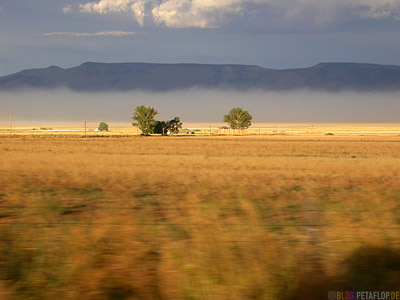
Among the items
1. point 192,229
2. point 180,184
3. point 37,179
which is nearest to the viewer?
point 192,229

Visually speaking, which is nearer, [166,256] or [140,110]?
[166,256]

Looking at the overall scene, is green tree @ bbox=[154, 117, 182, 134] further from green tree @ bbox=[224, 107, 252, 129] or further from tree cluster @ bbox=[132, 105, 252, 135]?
green tree @ bbox=[224, 107, 252, 129]

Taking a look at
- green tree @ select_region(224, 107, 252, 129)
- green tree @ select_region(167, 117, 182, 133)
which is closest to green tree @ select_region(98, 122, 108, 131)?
green tree @ select_region(224, 107, 252, 129)

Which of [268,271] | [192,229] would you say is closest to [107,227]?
[192,229]

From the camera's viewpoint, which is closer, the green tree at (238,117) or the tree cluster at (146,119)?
the tree cluster at (146,119)

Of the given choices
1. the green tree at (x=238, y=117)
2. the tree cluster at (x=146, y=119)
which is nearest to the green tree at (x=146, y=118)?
the tree cluster at (x=146, y=119)

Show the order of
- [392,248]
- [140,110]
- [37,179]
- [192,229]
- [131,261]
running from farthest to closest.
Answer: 1. [140,110]
2. [37,179]
3. [192,229]
4. [392,248]
5. [131,261]

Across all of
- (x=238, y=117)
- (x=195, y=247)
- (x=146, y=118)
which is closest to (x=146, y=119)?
(x=146, y=118)

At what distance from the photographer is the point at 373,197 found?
14.3 m

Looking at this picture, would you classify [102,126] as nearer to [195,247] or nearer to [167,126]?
[167,126]

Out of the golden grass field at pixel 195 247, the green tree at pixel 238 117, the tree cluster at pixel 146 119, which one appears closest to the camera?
the golden grass field at pixel 195 247

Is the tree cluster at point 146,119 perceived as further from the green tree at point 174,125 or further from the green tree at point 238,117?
the green tree at point 238,117

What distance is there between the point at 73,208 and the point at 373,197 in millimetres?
8803

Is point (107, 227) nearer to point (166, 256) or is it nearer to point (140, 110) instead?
point (166, 256)
